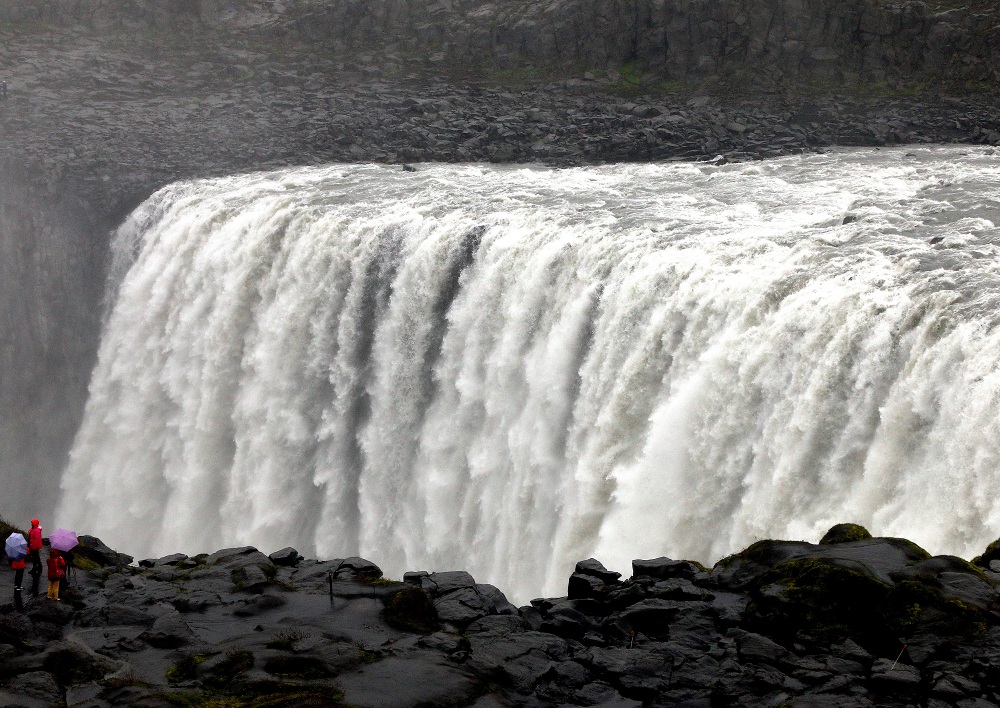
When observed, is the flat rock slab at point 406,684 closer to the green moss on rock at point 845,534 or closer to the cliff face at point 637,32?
the green moss on rock at point 845,534

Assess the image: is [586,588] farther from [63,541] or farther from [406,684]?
[63,541]

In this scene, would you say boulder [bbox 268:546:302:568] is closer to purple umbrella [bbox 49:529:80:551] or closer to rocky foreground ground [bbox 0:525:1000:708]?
rocky foreground ground [bbox 0:525:1000:708]

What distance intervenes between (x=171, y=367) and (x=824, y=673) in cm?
2372

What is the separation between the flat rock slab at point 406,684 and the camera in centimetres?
1377

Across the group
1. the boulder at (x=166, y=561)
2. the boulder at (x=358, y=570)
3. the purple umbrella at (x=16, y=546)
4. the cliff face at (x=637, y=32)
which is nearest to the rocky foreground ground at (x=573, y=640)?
the boulder at (x=358, y=570)

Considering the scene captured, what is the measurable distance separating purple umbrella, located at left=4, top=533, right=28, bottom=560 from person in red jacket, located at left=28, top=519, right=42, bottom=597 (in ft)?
0.90

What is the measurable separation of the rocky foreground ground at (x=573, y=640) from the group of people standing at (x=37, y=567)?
0.94 ft

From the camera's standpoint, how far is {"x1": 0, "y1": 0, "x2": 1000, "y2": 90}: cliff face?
137 feet

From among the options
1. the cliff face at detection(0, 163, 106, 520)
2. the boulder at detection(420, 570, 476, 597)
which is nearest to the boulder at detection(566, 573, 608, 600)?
the boulder at detection(420, 570, 476, 597)

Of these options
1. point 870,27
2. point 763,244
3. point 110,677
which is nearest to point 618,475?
point 763,244

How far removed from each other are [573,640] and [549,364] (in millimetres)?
8470

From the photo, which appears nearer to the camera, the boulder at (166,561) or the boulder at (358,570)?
the boulder at (358,570)

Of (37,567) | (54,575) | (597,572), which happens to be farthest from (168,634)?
(597,572)

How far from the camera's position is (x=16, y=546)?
1606 cm
